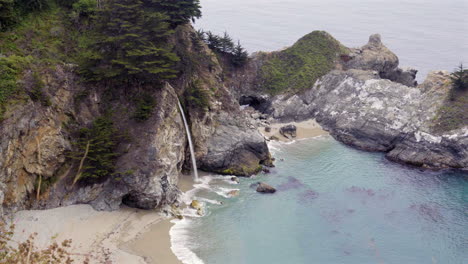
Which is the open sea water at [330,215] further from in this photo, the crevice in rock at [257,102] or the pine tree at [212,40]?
the pine tree at [212,40]

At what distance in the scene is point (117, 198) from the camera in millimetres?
30109

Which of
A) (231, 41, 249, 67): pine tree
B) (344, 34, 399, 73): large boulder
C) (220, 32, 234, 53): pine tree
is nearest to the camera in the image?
(220, 32, 234, 53): pine tree

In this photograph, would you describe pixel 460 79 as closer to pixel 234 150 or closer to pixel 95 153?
pixel 234 150

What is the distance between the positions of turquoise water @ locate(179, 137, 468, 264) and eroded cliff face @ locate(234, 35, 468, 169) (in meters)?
3.35

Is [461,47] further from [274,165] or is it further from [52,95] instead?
[52,95]

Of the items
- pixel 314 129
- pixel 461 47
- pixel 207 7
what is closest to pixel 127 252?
pixel 314 129

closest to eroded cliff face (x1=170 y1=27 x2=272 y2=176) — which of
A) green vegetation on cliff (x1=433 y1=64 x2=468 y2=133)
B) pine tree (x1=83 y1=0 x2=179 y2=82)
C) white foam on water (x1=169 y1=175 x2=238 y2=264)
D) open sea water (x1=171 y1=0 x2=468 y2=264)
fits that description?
open sea water (x1=171 y1=0 x2=468 y2=264)

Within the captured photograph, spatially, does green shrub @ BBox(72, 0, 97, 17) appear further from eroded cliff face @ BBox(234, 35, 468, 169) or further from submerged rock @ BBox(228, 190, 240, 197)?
eroded cliff face @ BBox(234, 35, 468, 169)

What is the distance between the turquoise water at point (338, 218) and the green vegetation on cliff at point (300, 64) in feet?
59.6

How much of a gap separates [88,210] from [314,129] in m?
32.4

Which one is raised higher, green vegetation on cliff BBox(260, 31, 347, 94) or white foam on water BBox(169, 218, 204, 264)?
green vegetation on cliff BBox(260, 31, 347, 94)

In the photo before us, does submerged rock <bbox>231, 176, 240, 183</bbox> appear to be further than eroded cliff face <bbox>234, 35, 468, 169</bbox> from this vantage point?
No

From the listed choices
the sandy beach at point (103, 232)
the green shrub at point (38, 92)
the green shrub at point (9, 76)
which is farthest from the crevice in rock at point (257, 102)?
the green shrub at point (9, 76)

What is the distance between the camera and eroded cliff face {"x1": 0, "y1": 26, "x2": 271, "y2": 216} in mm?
26922
